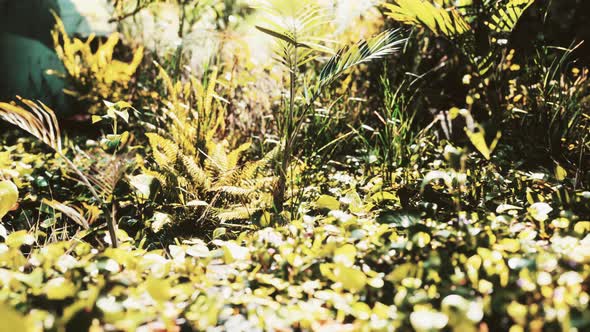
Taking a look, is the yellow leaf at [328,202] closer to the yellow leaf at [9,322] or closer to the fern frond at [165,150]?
the fern frond at [165,150]

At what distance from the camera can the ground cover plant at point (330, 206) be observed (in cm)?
123

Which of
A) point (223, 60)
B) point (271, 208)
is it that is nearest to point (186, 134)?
point (271, 208)

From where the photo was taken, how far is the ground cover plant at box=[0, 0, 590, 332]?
4.03 ft

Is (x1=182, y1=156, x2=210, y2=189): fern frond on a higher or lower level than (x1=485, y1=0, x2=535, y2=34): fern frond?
lower

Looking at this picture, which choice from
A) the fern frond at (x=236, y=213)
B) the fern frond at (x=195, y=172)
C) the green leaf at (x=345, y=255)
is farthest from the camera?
the fern frond at (x=195, y=172)

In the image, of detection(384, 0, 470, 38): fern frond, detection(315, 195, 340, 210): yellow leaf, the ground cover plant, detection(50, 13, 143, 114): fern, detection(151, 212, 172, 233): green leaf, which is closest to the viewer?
the ground cover plant

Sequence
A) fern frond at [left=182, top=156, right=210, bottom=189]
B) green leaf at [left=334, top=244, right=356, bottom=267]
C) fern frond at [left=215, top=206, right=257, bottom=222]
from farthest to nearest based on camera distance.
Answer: fern frond at [left=182, top=156, right=210, bottom=189], fern frond at [left=215, top=206, right=257, bottom=222], green leaf at [left=334, top=244, right=356, bottom=267]

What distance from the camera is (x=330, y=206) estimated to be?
1.79 m

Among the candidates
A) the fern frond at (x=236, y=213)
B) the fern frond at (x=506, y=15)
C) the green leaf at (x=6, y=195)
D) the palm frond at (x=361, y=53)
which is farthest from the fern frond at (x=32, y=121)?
the fern frond at (x=506, y=15)

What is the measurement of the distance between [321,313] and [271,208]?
96 cm

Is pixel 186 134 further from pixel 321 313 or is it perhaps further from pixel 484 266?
pixel 484 266

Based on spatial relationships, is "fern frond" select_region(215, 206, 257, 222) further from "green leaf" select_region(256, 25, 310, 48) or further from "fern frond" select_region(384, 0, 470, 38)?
"fern frond" select_region(384, 0, 470, 38)

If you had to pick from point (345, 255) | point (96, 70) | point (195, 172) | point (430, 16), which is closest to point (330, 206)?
point (345, 255)

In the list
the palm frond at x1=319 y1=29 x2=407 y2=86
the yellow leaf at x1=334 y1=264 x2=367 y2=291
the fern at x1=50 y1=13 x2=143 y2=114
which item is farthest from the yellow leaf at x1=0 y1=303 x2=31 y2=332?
the fern at x1=50 y1=13 x2=143 y2=114
